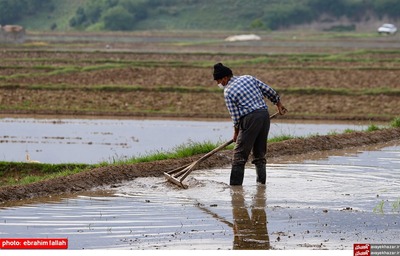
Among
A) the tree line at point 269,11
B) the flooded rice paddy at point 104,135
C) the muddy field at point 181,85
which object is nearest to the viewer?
the flooded rice paddy at point 104,135

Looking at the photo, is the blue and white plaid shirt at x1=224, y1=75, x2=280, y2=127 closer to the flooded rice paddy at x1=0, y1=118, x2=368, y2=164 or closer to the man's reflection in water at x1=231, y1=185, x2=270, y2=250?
the man's reflection in water at x1=231, y1=185, x2=270, y2=250

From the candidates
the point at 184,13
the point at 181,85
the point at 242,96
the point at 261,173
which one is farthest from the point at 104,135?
the point at 184,13

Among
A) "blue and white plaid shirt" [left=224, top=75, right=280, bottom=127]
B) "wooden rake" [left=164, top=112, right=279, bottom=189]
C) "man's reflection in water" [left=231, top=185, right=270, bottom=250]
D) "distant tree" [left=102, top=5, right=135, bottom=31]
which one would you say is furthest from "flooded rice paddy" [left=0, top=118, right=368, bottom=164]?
"distant tree" [left=102, top=5, right=135, bottom=31]

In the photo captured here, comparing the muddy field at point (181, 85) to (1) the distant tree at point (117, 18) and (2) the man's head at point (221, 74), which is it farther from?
(1) the distant tree at point (117, 18)

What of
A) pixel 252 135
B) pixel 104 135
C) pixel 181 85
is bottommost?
pixel 181 85

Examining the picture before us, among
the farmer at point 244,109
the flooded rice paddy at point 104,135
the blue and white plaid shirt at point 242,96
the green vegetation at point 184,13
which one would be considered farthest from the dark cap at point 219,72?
the green vegetation at point 184,13

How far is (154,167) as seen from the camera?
45.2ft

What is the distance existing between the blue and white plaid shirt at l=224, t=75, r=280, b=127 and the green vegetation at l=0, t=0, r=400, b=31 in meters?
75.2

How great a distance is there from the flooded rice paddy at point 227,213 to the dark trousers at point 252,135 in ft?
1.34

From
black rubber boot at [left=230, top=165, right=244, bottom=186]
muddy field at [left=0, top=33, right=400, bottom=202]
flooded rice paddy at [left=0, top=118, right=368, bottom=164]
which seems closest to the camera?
black rubber boot at [left=230, top=165, right=244, bottom=186]

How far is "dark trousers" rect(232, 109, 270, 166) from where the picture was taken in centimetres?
1202

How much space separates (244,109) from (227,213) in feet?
5.69

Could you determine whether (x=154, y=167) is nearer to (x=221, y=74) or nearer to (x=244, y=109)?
(x=244, y=109)

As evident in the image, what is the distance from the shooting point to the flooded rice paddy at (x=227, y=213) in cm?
920
